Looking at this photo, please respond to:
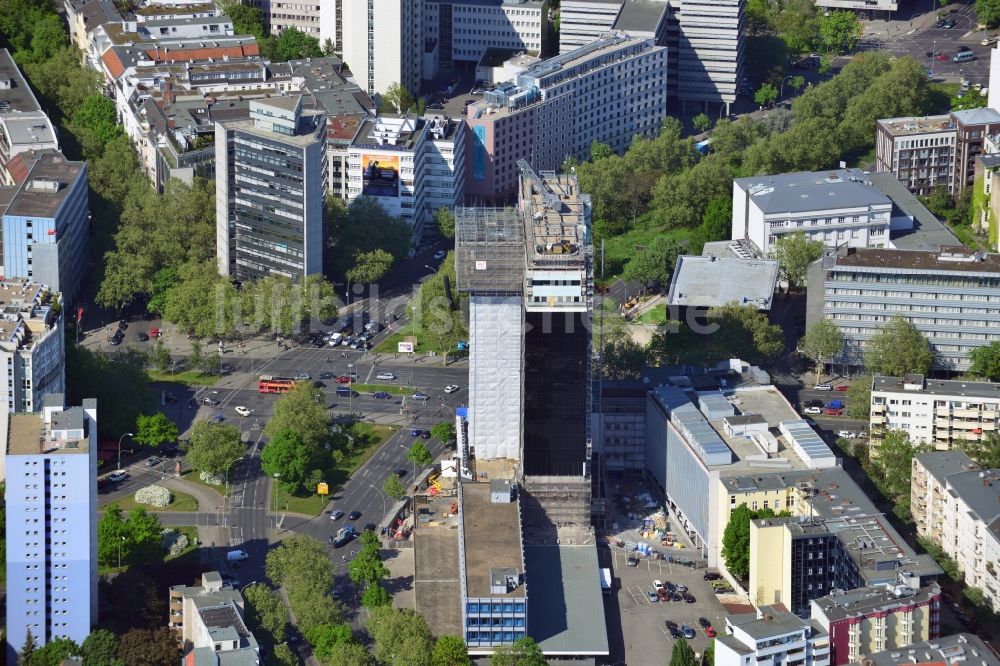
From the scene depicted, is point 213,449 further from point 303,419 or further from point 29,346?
point 29,346

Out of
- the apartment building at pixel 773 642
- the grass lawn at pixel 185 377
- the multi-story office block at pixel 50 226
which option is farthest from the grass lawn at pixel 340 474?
the apartment building at pixel 773 642

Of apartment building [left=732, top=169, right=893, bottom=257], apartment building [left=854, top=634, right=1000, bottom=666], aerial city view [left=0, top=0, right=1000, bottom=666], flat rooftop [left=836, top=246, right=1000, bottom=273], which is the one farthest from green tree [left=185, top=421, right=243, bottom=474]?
apartment building [left=732, top=169, right=893, bottom=257]

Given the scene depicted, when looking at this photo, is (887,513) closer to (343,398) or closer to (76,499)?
(343,398)

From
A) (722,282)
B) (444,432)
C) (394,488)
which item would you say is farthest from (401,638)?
(722,282)

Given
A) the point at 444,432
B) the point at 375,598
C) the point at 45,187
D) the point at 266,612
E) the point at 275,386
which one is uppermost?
the point at 45,187

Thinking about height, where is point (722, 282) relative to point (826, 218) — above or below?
below

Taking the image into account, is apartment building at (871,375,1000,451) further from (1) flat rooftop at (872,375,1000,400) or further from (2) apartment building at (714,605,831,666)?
(2) apartment building at (714,605,831,666)
